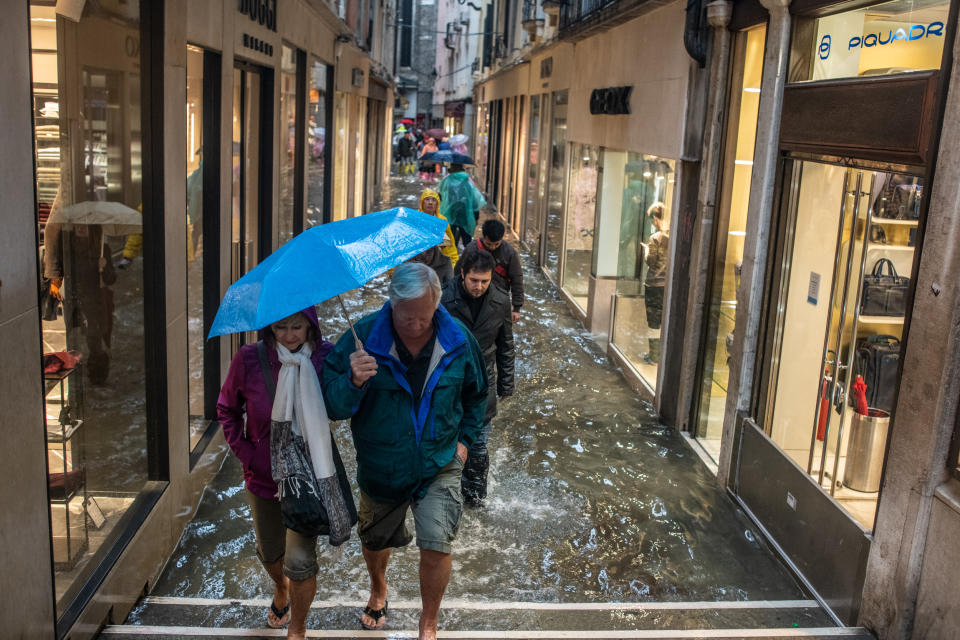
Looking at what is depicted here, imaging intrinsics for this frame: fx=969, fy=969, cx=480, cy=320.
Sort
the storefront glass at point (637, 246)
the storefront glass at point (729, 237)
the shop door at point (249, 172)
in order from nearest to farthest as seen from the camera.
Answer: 1. the storefront glass at point (729, 237)
2. the shop door at point (249, 172)
3. the storefront glass at point (637, 246)

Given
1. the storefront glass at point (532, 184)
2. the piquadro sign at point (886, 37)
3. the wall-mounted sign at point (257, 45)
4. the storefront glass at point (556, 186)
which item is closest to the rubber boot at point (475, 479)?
the piquadro sign at point (886, 37)

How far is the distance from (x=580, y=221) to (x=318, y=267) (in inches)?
410

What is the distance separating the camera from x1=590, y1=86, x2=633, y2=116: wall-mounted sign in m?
10.2

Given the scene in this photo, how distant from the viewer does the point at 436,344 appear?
12.8ft

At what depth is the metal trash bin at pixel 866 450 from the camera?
5121 mm

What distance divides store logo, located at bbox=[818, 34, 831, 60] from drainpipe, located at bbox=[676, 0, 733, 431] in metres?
1.44

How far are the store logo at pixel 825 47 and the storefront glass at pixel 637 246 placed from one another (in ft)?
9.48

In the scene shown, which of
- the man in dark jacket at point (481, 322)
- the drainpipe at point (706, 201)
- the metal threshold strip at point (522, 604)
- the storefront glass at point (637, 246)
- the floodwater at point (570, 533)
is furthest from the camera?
the storefront glass at point (637, 246)

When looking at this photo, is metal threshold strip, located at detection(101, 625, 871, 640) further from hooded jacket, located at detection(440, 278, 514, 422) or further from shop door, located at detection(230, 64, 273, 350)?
shop door, located at detection(230, 64, 273, 350)

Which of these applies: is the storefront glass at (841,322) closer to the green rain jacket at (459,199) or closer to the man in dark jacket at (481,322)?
the man in dark jacket at (481,322)

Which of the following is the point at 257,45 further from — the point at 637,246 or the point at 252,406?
the point at 252,406

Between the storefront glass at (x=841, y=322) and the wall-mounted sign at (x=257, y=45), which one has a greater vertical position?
the wall-mounted sign at (x=257, y=45)

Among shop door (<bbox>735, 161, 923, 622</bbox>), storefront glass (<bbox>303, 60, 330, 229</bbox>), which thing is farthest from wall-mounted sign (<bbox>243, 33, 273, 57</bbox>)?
shop door (<bbox>735, 161, 923, 622</bbox>)

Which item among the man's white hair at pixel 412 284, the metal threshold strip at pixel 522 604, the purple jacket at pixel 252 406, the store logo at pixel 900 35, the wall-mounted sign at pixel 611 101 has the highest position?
the store logo at pixel 900 35
